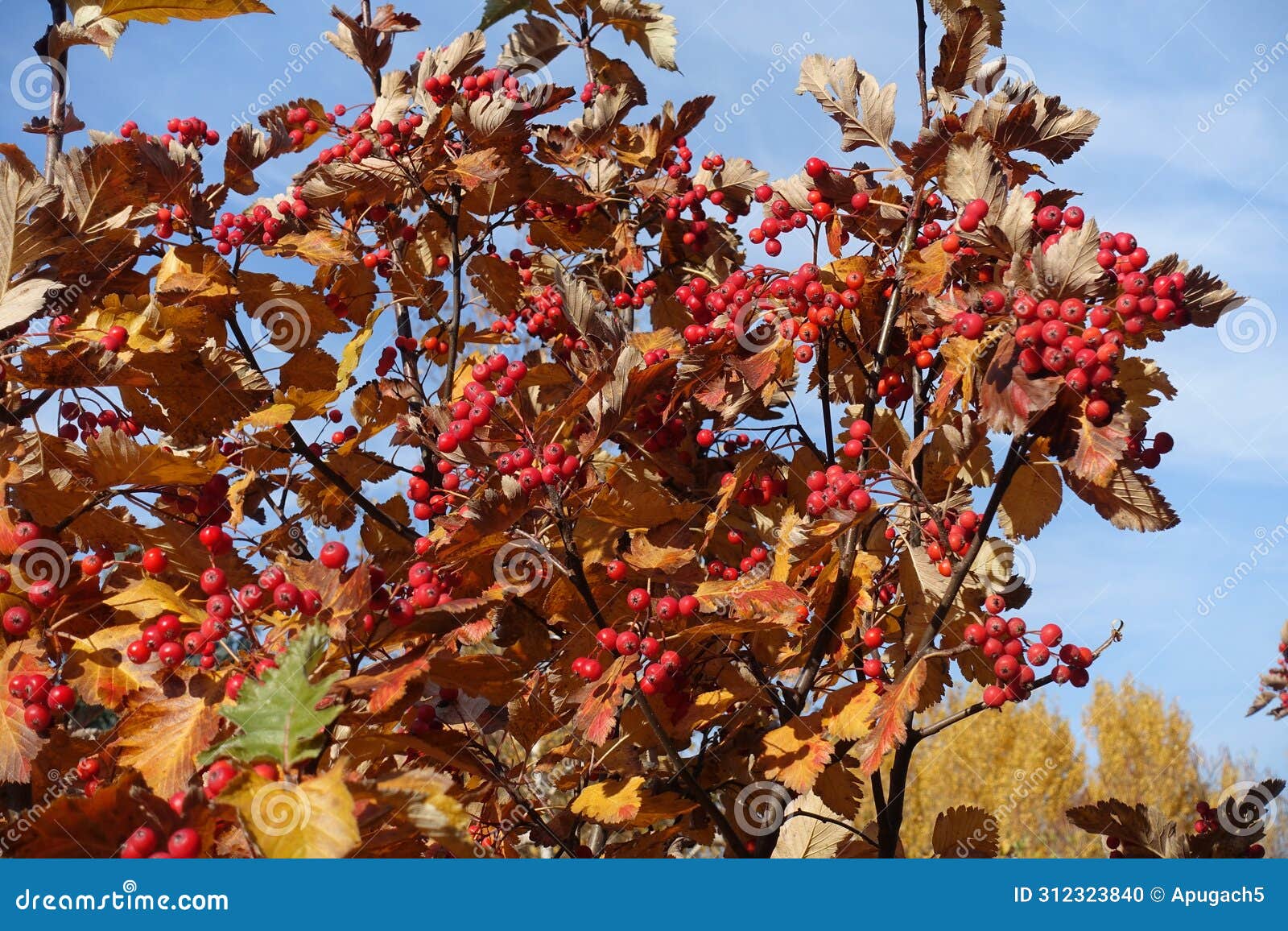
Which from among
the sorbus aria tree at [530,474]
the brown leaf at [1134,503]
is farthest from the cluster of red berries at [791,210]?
the brown leaf at [1134,503]

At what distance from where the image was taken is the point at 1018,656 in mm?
2689

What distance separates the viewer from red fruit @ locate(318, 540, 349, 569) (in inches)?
92.4

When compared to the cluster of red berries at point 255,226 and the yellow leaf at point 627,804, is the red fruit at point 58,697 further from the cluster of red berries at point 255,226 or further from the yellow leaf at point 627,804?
the cluster of red berries at point 255,226

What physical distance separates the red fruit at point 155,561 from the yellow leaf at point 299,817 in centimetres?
115

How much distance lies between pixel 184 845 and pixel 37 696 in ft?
3.19

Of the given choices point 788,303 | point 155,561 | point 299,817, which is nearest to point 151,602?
point 155,561

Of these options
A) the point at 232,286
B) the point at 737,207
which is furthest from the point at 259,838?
the point at 737,207

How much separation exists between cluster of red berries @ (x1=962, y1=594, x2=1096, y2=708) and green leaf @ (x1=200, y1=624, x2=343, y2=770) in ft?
5.56

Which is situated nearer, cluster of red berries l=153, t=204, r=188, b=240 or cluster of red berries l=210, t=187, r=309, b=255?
cluster of red berries l=153, t=204, r=188, b=240

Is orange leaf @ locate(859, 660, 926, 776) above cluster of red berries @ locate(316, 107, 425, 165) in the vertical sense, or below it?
below

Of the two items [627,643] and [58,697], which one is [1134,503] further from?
[58,697]

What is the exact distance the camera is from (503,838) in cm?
303

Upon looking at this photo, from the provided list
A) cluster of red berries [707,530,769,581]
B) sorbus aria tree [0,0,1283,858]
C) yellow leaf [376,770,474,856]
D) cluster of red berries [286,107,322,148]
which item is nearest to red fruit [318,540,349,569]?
sorbus aria tree [0,0,1283,858]

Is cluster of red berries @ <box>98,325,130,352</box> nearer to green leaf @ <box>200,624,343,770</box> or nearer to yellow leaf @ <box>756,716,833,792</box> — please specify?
green leaf @ <box>200,624,343,770</box>
